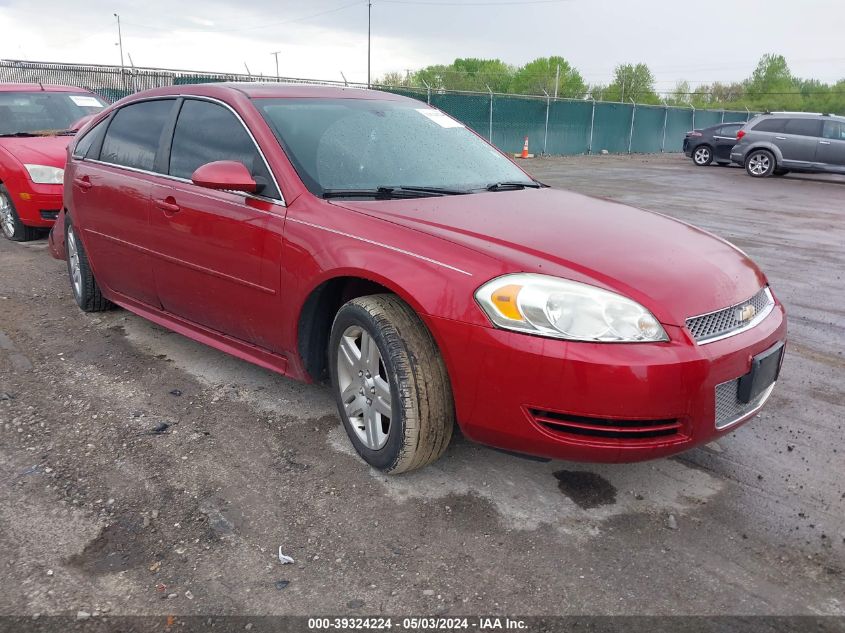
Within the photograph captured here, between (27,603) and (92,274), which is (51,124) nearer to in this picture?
(92,274)

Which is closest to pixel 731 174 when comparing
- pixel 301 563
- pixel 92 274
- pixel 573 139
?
pixel 573 139

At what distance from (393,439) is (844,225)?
10088 millimetres

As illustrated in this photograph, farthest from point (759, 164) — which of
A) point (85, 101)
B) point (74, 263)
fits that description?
point (74, 263)

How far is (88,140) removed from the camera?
16.0ft

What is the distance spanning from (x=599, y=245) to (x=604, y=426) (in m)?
0.76

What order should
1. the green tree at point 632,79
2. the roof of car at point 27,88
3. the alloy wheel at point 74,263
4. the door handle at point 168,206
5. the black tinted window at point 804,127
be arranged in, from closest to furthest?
the door handle at point 168,206 < the alloy wheel at point 74,263 < the roof of car at point 27,88 < the black tinted window at point 804,127 < the green tree at point 632,79

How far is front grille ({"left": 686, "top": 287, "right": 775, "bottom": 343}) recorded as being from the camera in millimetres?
2562

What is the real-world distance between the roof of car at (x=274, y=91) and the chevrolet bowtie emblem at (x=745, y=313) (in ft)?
7.73

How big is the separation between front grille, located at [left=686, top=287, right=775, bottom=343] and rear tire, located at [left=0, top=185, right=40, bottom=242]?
24.2 ft

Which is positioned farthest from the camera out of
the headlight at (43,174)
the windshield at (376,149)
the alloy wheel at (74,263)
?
the headlight at (43,174)

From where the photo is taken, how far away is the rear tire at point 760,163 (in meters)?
18.7

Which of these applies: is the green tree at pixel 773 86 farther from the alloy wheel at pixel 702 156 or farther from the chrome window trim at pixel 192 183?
the chrome window trim at pixel 192 183

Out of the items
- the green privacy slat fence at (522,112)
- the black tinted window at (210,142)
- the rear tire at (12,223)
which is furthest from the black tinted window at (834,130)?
the black tinted window at (210,142)

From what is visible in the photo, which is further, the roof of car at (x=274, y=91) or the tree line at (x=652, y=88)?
the tree line at (x=652, y=88)
